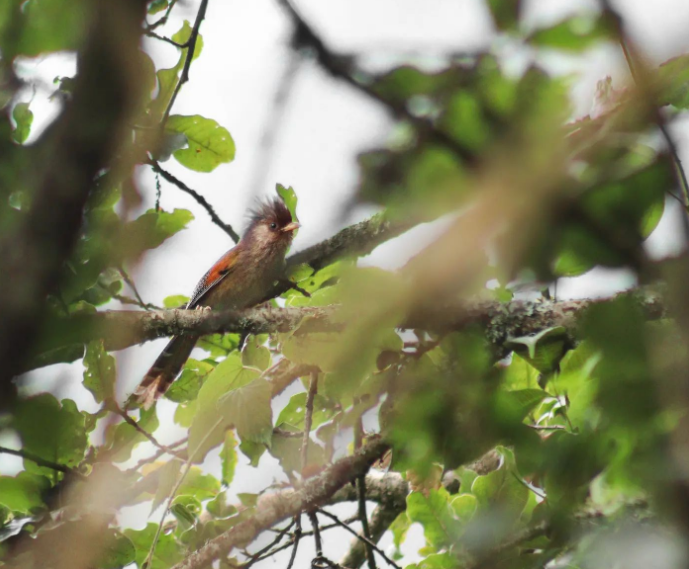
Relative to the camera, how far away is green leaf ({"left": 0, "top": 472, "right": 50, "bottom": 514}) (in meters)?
1.72

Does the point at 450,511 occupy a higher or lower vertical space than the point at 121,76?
lower

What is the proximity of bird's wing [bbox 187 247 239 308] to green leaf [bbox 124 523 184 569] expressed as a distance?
1.97 meters

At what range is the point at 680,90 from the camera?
826 mm

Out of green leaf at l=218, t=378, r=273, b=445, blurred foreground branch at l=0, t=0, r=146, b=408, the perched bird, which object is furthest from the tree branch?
the perched bird

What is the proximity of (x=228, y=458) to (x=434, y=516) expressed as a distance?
0.95 metres

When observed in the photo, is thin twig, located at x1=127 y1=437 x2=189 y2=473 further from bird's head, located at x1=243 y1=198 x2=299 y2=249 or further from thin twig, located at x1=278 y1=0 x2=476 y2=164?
bird's head, located at x1=243 y1=198 x2=299 y2=249

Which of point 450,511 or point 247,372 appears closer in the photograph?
point 450,511

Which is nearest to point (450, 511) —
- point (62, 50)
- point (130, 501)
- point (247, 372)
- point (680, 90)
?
point (247, 372)

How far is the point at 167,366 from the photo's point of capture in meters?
3.31

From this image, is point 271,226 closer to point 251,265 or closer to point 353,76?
point 251,265

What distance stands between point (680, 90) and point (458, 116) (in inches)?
11.5

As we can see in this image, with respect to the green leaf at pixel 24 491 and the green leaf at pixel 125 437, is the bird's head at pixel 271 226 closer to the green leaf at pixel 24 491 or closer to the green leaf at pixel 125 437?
the green leaf at pixel 125 437

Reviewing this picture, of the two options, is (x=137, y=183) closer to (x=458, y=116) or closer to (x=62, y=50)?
(x=62, y=50)

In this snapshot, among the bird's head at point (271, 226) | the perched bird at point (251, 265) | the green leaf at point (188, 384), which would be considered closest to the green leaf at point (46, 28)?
the green leaf at point (188, 384)
